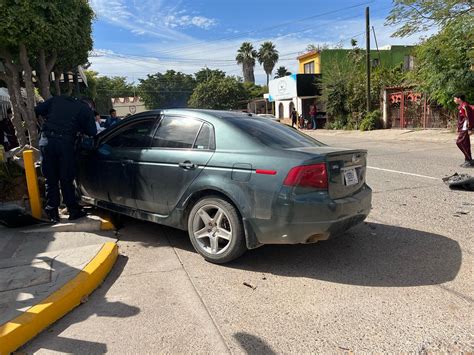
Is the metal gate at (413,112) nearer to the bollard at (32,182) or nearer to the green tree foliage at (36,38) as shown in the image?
the green tree foliage at (36,38)

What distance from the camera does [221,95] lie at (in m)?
58.5

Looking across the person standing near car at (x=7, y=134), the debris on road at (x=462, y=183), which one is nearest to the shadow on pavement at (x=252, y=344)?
the debris on road at (x=462, y=183)

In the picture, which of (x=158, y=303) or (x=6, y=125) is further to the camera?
(x=6, y=125)

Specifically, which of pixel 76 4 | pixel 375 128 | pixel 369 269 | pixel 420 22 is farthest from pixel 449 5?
pixel 369 269

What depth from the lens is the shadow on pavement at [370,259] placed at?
3.77 meters

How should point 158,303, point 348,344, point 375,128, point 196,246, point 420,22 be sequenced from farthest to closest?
point 375,128, point 420,22, point 196,246, point 158,303, point 348,344

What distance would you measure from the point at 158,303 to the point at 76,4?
216 inches

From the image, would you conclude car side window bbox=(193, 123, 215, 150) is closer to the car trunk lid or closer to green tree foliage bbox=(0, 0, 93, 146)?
the car trunk lid

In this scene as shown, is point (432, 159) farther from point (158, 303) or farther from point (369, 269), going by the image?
point (158, 303)

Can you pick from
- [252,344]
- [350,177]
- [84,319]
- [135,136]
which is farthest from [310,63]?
[252,344]

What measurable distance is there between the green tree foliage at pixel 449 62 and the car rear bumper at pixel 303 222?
55.7 feet

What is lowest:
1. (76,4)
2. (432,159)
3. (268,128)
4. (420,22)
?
(432,159)

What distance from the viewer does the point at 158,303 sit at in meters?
3.41

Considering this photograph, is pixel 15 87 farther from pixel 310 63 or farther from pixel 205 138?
pixel 310 63
